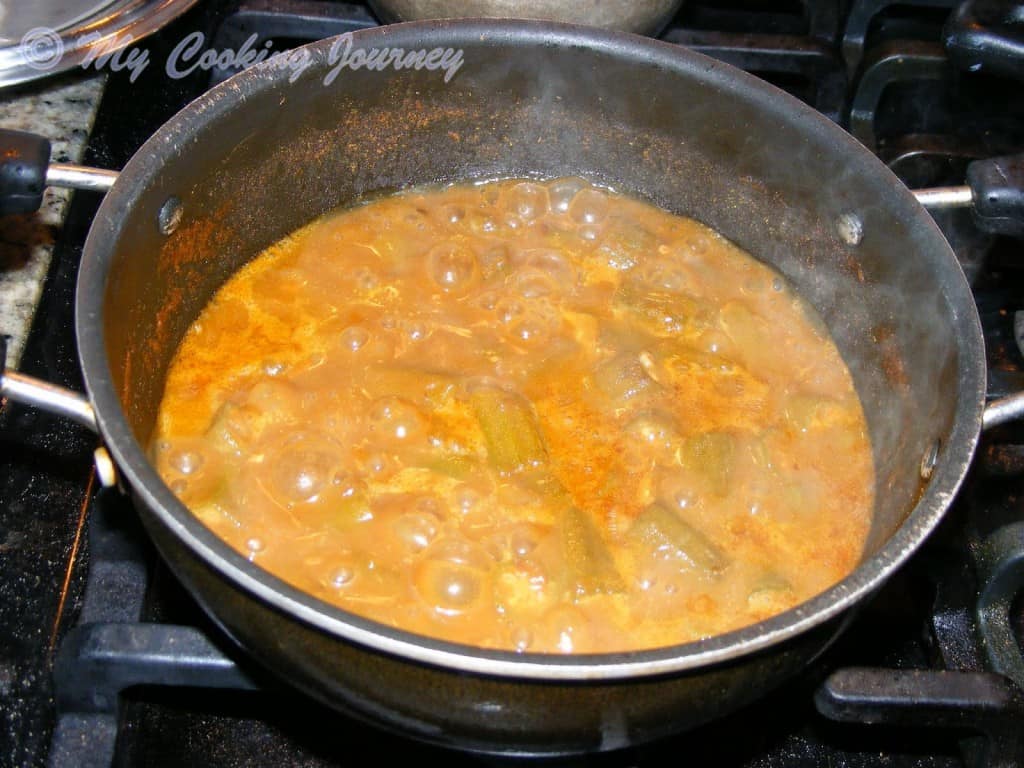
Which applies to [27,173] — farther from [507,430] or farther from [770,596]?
[770,596]

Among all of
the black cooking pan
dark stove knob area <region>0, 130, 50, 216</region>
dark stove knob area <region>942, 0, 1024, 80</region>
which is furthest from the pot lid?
dark stove knob area <region>942, 0, 1024, 80</region>

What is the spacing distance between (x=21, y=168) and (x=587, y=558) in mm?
844

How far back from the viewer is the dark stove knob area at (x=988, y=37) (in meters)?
1.61

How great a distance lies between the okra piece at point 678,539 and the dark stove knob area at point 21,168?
0.87 metres

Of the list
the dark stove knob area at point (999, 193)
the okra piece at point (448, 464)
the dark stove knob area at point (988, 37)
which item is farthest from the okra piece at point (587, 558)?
the dark stove knob area at point (988, 37)

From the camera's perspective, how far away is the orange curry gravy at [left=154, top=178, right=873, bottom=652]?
1384 millimetres

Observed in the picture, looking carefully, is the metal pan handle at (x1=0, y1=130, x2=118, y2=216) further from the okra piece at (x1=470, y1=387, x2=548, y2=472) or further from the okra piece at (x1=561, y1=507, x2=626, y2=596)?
the okra piece at (x1=561, y1=507, x2=626, y2=596)

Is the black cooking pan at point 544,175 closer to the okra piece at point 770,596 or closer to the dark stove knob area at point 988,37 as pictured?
the okra piece at point 770,596

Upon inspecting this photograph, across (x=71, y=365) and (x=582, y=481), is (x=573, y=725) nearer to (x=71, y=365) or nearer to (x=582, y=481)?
(x=582, y=481)

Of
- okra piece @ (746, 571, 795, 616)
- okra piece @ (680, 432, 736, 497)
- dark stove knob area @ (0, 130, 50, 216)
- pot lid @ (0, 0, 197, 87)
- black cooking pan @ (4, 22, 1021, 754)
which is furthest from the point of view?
pot lid @ (0, 0, 197, 87)

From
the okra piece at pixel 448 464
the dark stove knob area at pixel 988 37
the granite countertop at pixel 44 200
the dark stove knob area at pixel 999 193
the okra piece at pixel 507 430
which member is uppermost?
the dark stove knob area at pixel 988 37

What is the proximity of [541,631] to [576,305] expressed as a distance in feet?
1.96

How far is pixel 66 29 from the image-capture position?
6.26 ft

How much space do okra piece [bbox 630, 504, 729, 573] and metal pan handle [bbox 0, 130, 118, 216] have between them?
0.81 m
